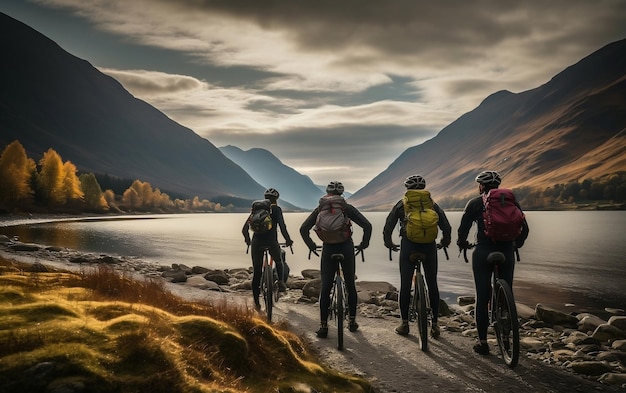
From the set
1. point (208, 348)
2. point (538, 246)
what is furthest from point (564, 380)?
point (538, 246)

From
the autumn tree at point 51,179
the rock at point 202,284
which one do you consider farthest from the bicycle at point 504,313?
the autumn tree at point 51,179

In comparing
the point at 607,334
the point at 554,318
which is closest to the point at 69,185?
the point at 554,318

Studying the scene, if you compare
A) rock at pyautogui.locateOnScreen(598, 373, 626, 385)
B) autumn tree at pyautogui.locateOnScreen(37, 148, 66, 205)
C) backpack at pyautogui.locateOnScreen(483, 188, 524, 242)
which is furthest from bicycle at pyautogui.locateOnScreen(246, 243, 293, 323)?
autumn tree at pyautogui.locateOnScreen(37, 148, 66, 205)

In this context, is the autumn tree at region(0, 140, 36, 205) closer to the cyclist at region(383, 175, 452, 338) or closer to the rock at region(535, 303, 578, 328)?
the rock at region(535, 303, 578, 328)

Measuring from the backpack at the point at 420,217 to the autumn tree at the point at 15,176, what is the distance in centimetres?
10626

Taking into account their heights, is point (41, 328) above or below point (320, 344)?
above

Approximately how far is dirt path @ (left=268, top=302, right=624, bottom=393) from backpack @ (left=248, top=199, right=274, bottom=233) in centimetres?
321

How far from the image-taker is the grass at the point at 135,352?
433 centimetres

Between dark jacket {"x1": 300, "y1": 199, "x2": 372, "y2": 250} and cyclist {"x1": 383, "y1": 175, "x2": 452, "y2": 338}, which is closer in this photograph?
cyclist {"x1": 383, "y1": 175, "x2": 452, "y2": 338}

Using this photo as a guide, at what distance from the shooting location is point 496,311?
9.12 metres

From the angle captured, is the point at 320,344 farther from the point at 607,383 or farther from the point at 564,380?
the point at 607,383

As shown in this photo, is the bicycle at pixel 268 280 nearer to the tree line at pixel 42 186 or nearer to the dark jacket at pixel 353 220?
the dark jacket at pixel 353 220

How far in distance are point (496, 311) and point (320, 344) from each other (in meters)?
3.94

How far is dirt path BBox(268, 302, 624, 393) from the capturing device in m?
7.76
